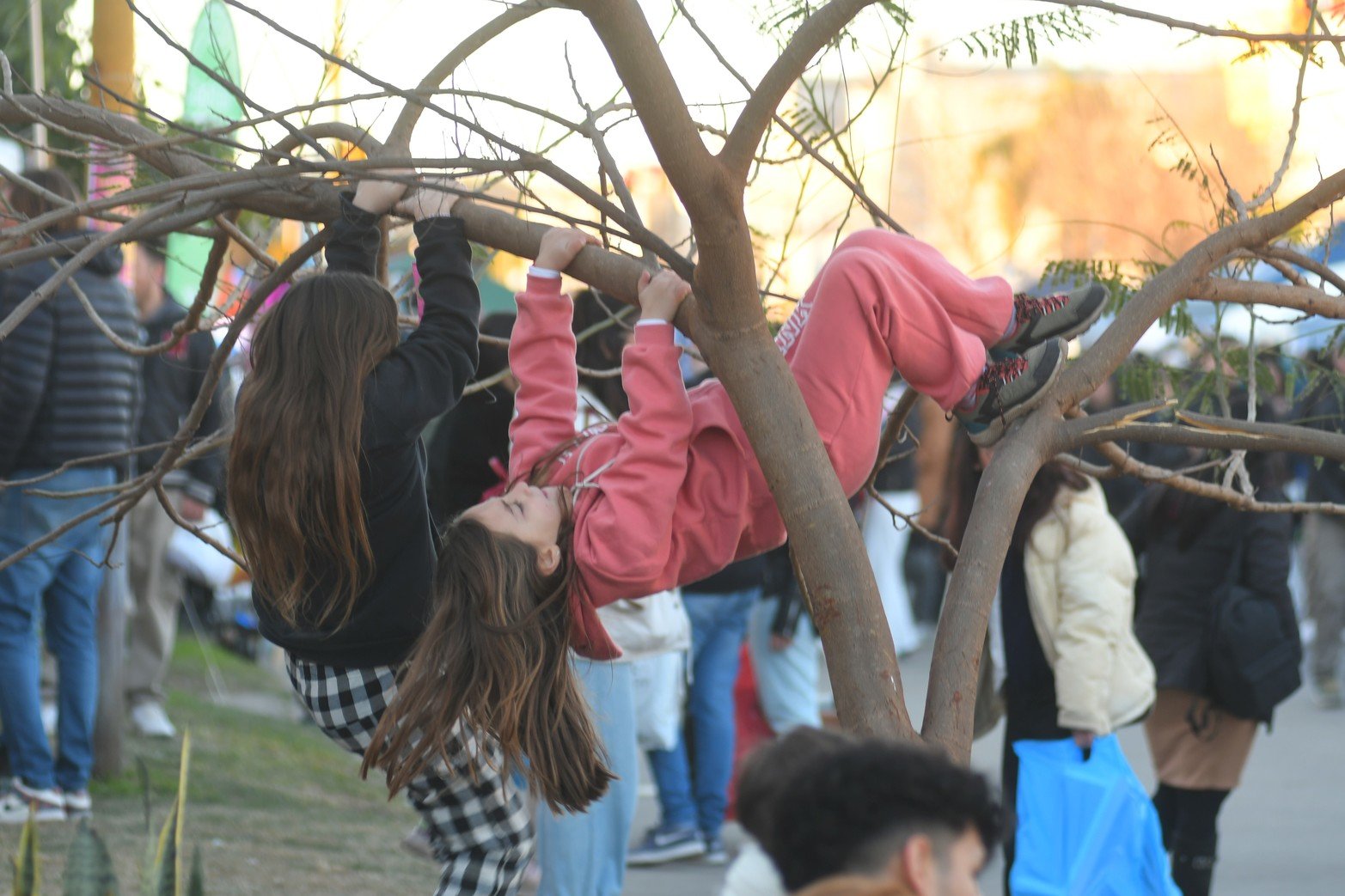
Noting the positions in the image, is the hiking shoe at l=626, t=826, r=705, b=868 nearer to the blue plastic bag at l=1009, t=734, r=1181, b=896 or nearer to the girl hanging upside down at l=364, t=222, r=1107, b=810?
the blue plastic bag at l=1009, t=734, r=1181, b=896

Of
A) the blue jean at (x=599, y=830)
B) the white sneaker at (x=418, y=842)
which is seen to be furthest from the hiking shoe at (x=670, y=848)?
the blue jean at (x=599, y=830)

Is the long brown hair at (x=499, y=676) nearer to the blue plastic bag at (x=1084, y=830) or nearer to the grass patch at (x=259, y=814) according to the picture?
the grass patch at (x=259, y=814)

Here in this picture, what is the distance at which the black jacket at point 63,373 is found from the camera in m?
5.17

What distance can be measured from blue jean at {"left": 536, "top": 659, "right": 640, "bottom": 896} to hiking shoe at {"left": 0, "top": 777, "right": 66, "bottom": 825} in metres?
2.02

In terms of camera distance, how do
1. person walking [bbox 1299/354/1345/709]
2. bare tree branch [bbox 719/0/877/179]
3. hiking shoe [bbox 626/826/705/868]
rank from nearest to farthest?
bare tree branch [bbox 719/0/877/179]
hiking shoe [bbox 626/826/705/868]
person walking [bbox 1299/354/1345/709]

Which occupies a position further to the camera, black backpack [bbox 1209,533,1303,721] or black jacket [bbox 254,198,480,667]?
black backpack [bbox 1209,533,1303,721]

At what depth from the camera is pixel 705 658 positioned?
6195 millimetres

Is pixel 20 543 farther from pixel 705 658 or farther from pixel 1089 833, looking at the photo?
pixel 1089 833

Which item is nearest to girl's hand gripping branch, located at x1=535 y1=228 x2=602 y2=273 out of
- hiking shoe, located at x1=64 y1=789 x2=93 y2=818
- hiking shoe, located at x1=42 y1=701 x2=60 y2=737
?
→ hiking shoe, located at x1=64 y1=789 x2=93 y2=818

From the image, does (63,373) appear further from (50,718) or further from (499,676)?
(499,676)

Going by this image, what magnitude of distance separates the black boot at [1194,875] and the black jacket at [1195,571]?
524 millimetres

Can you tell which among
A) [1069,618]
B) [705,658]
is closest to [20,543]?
[705,658]

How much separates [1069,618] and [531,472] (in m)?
2.27

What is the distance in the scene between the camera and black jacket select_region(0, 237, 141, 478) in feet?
17.0
